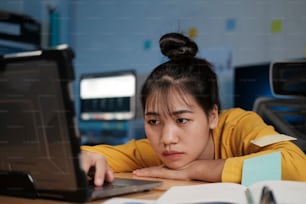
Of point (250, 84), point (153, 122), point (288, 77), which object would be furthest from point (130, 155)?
point (250, 84)

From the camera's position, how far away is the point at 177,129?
79 centimetres

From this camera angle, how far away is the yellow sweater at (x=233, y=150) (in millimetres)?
694

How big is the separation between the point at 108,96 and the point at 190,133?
1.62 meters

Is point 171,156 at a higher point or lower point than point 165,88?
lower

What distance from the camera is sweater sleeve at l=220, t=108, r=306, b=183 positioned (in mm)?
670

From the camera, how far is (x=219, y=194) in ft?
1.50

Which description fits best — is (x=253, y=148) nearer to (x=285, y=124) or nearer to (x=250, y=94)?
(x=285, y=124)

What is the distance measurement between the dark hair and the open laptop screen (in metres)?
0.40

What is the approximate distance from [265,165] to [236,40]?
1.51m

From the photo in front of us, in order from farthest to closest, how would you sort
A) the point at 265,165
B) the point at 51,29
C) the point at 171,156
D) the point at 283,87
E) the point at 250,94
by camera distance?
the point at 51,29 < the point at 250,94 < the point at 283,87 < the point at 171,156 < the point at 265,165

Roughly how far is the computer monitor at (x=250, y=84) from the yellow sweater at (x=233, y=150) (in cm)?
100

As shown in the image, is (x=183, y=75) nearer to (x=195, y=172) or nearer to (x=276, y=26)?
(x=195, y=172)

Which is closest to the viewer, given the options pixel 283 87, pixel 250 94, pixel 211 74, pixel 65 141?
pixel 65 141

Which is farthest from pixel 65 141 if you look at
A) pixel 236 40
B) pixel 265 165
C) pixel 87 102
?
pixel 87 102
